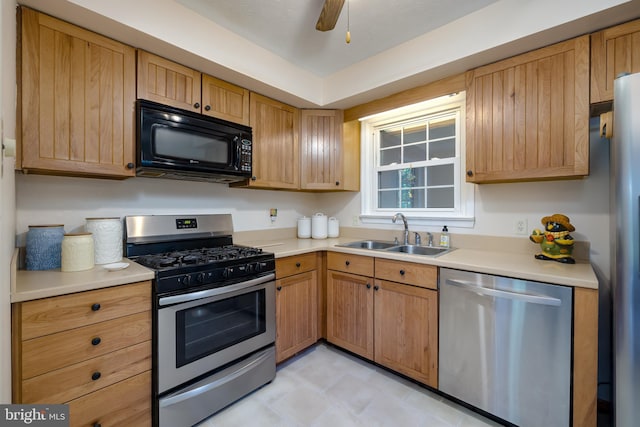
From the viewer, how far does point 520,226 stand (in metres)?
2.02

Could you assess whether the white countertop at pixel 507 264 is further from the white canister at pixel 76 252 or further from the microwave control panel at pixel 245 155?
the white canister at pixel 76 252

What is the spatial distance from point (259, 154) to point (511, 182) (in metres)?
1.97

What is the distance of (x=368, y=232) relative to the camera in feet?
9.50

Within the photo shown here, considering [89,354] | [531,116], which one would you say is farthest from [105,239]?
[531,116]

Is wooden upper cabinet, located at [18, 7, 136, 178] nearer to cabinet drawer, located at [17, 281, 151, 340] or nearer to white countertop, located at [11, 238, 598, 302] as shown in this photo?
white countertop, located at [11, 238, 598, 302]

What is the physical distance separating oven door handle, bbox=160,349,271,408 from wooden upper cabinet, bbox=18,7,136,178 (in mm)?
1323

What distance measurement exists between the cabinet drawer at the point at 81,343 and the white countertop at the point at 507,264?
0.94 m

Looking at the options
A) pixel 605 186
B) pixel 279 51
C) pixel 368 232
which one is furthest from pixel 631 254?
pixel 279 51

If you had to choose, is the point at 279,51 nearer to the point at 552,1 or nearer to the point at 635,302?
the point at 552,1

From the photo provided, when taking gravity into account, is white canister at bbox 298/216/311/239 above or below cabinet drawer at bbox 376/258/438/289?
above

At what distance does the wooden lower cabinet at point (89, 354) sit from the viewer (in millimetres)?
1149

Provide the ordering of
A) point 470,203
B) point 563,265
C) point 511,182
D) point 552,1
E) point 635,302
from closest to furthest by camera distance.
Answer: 1. point 635,302
2. point 552,1
3. point 563,265
4. point 511,182
5. point 470,203

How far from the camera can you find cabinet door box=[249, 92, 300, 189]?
2.39m

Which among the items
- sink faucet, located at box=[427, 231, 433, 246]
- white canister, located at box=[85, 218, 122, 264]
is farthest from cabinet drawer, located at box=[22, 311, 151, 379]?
sink faucet, located at box=[427, 231, 433, 246]
